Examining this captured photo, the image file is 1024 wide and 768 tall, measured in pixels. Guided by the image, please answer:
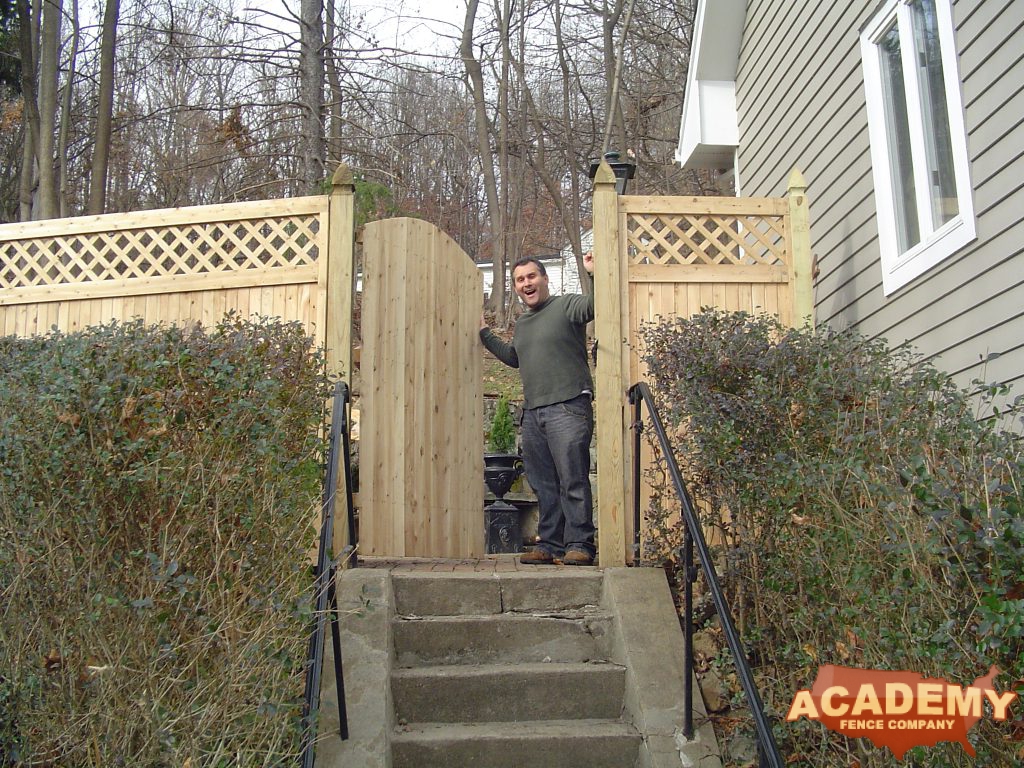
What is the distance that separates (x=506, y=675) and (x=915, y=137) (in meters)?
3.79

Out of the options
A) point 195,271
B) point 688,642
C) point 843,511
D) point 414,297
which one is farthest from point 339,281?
point 843,511

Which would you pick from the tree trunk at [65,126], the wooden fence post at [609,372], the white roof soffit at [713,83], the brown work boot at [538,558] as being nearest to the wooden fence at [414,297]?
the wooden fence post at [609,372]

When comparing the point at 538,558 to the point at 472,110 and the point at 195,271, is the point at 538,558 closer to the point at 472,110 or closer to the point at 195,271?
the point at 195,271

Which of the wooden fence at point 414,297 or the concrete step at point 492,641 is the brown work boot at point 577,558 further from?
the concrete step at point 492,641

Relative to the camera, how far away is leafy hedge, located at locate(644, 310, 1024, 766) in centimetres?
246

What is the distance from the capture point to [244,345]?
13.1 ft

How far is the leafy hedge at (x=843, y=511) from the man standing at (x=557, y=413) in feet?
1.77

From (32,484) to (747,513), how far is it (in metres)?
2.76

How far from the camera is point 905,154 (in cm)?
566

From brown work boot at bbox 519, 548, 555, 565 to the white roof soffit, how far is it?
5103 millimetres

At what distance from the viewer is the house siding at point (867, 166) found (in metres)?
4.41

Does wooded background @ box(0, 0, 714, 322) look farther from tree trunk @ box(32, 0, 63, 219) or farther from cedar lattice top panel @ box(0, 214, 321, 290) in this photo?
cedar lattice top panel @ box(0, 214, 321, 290)

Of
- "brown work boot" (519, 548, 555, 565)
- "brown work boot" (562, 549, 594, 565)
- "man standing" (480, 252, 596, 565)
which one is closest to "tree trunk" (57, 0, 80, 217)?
"man standing" (480, 252, 596, 565)

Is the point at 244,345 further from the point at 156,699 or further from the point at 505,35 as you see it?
the point at 505,35
